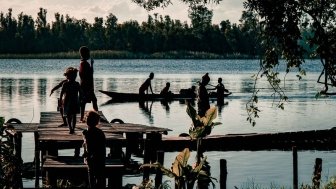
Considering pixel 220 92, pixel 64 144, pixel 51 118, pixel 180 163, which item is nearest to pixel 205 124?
pixel 180 163

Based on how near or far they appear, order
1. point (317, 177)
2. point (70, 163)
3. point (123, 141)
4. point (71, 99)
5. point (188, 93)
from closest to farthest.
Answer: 1. point (70, 163)
2. point (317, 177)
3. point (71, 99)
4. point (123, 141)
5. point (188, 93)

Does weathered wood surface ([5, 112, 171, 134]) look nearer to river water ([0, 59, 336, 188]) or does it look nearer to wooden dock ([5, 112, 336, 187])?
wooden dock ([5, 112, 336, 187])

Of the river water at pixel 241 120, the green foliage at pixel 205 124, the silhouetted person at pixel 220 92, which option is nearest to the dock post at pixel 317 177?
the river water at pixel 241 120

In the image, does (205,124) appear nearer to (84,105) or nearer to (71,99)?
(71,99)

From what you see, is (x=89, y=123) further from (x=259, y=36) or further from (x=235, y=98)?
(x=235, y=98)

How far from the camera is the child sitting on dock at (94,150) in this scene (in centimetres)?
1353

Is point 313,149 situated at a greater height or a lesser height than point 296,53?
lesser

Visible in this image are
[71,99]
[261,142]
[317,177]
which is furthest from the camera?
[261,142]

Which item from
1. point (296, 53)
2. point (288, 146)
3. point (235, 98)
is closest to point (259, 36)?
point (296, 53)

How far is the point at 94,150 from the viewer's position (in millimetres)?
13578

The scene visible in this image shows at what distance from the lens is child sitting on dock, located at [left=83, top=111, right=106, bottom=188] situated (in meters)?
13.5

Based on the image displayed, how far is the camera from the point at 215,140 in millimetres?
25250

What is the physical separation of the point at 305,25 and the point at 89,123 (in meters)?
6.20

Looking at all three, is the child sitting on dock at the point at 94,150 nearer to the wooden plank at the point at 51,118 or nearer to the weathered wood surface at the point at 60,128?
the weathered wood surface at the point at 60,128
